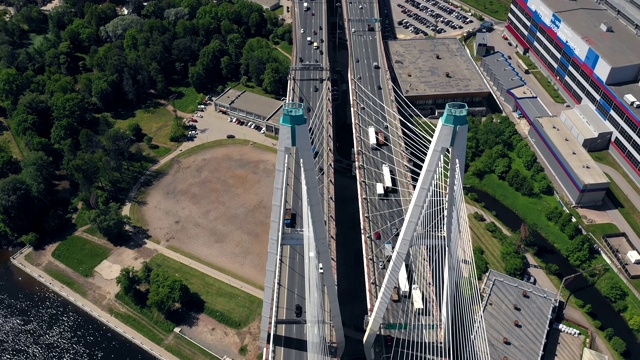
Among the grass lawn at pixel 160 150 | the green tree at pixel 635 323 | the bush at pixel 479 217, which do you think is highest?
the grass lawn at pixel 160 150

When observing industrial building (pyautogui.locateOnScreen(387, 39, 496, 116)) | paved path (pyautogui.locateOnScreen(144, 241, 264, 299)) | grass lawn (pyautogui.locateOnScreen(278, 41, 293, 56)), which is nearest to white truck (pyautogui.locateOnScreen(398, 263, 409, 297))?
paved path (pyautogui.locateOnScreen(144, 241, 264, 299))

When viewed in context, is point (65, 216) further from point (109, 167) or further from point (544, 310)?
point (544, 310)

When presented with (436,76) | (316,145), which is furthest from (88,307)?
(436,76)

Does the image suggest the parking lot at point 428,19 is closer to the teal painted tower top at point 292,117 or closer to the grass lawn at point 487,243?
the grass lawn at point 487,243

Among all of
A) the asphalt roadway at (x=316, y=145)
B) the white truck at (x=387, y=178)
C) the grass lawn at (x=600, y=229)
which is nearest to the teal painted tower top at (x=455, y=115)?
the asphalt roadway at (x=316, y=145)

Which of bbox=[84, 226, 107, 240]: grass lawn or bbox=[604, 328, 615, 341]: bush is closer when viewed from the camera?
bbox=[604, 328, 615, 341]: bush

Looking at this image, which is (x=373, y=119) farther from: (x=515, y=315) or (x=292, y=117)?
(x=292, y=117)

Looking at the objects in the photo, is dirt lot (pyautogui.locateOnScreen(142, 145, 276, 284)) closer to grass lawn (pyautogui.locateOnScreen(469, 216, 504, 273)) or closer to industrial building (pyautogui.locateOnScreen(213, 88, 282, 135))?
industrial building (pyautogui.locateOnScreen(213, 88, 282, 135))

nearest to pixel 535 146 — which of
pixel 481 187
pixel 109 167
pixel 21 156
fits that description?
pixel 481 187

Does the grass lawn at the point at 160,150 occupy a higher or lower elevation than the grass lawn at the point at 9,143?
lower
